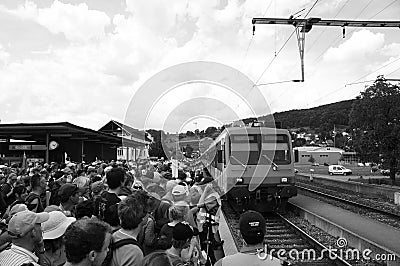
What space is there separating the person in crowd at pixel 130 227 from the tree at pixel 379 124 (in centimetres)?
2480

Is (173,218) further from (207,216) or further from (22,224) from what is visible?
(207,216)

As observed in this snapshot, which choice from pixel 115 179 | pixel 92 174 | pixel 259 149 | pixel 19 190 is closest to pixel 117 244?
pixel 115 179

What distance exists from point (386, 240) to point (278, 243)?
2583mm

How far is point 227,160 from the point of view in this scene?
1459 cm

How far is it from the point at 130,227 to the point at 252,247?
117 centimetres

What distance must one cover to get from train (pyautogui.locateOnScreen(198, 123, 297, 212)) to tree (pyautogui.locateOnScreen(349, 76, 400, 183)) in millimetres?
13793

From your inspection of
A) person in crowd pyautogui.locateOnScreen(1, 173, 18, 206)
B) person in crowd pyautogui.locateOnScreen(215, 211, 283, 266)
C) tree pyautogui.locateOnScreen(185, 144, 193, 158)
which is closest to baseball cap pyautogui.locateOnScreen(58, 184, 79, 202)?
person in crowd pyautogui.locateOnScreen(1, 173, 18, 206)

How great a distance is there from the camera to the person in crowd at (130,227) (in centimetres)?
369

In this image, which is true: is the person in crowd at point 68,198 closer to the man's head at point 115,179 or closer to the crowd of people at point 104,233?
the crowd of people at point 104,233

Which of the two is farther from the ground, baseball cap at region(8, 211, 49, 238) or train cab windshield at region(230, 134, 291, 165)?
train cab windshield at region(230, 134, 291, 165)

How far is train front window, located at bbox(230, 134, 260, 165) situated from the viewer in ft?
47.6

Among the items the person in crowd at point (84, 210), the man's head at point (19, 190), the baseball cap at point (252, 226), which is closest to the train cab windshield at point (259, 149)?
the man's head at point (19, 190)

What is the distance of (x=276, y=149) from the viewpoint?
14961 mm

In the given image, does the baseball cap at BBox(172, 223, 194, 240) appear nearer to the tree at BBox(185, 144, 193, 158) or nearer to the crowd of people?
the crowd of people
